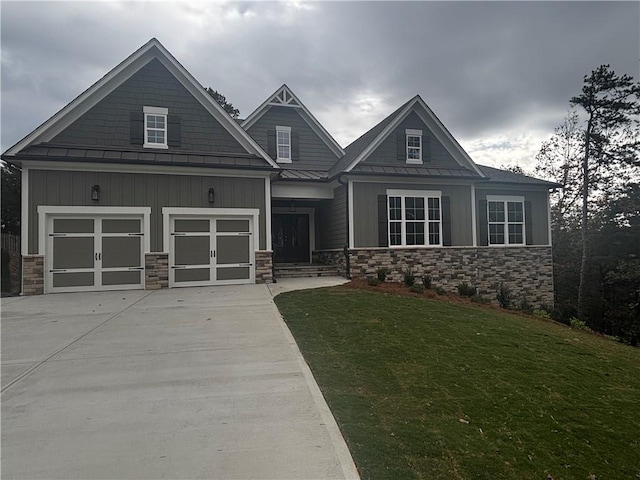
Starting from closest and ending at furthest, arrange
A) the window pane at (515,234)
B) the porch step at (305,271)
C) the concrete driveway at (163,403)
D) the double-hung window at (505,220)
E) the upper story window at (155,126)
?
1. the concrete driveway at (163,403)
2. the upper story window at (155,126)
3. the porch step at (305,271)
4. the double-hung window at (505,220)
5. the window pane at (515,234)

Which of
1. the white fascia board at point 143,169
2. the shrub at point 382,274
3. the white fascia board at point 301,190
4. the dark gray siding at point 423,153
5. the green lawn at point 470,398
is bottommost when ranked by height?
the green lawn at point 470,398

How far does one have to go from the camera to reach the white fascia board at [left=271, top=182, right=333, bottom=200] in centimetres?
1438

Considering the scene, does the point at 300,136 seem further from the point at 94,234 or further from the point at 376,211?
the point at 94,234

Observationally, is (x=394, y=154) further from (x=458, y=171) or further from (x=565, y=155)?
(x=565, y=155)

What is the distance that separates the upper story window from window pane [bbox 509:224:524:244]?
44.6ft

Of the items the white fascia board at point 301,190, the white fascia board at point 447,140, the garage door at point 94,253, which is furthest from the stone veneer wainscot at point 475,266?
the garage door at point 94,253

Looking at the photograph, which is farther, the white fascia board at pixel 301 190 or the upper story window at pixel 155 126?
the white fascia board at pixel 301 190

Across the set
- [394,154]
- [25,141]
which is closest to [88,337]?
[25,141]

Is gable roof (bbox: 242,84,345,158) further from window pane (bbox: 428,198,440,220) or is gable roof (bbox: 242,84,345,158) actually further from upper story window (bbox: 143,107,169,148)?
window pane (bbox: 428,198,440,220)

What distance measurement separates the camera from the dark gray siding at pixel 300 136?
16.1 meters

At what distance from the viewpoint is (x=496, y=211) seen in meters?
15.7

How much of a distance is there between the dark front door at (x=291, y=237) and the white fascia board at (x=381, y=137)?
418 cm

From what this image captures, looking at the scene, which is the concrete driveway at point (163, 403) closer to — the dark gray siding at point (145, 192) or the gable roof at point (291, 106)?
the dark gray siding at point (145, 192)

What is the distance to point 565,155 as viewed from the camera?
24188 millimetres
